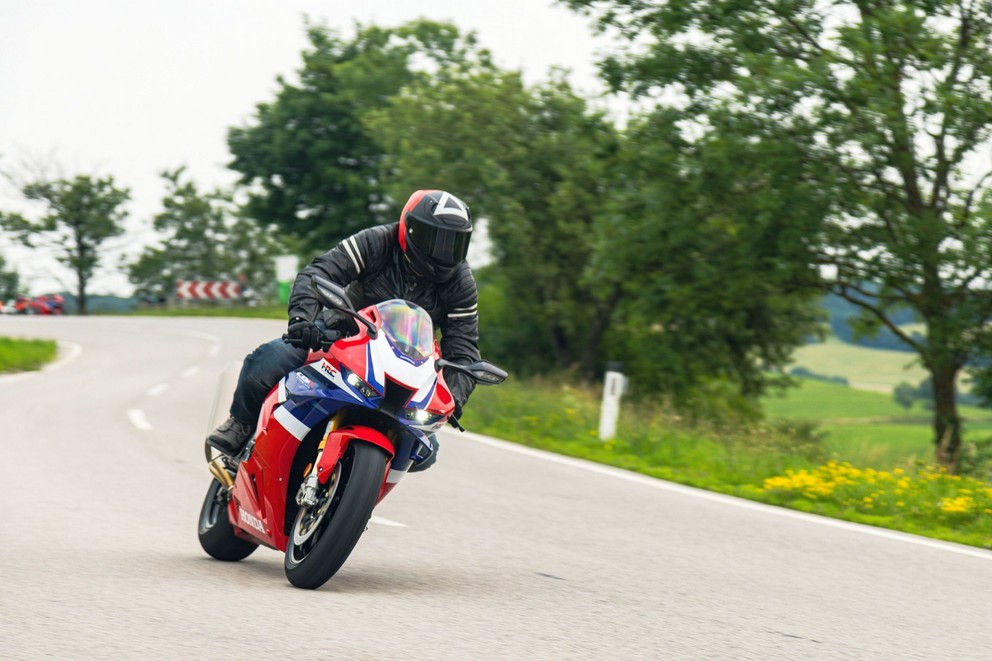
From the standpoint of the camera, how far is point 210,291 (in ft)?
183

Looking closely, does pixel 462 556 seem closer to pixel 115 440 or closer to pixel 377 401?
pixel 377 401

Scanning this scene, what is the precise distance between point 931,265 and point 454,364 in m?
14.0

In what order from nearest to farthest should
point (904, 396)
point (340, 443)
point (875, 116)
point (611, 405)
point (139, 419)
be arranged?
point (340, 443) < point (611, 405) < point (139, 419) < point (875, 116) < point (904, 396)

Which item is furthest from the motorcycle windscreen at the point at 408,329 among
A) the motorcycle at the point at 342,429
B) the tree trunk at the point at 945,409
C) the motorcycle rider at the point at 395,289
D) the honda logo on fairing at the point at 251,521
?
the tree trunk at the point at 945,409

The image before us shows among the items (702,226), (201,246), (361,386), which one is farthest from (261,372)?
(201,246)

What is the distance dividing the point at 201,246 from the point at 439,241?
8106 cm

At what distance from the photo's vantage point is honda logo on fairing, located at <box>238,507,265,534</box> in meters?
5.66

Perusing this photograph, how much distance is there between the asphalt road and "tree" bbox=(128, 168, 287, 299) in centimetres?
7139

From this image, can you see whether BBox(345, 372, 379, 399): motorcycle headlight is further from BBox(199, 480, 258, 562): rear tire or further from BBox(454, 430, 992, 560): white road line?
BBox(454, 430, 992, 560): white road line

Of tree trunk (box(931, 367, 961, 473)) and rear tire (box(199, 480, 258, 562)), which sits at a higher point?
tree trunk (box(931, 367, 961, 473))

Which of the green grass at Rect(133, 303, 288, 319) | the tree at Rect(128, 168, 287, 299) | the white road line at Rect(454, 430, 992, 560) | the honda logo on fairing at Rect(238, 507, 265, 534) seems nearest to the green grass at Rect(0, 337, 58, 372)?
the white road line at Rect(454, 430, 992, 560)

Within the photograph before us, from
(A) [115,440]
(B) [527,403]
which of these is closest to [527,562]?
(A) [115,440]

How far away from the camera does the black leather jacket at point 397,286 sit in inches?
223

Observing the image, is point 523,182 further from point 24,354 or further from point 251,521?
point 251,521
